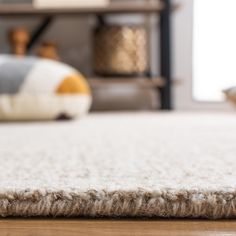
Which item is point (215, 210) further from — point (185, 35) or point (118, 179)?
point (185, 35)

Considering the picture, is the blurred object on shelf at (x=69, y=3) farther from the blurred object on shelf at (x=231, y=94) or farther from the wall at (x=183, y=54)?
the blurred object on shelf at (x=231, y=94)

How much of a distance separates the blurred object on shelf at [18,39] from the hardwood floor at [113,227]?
5.19 ft

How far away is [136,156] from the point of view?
2.03 ft

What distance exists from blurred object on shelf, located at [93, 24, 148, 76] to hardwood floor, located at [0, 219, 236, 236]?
5.03ft

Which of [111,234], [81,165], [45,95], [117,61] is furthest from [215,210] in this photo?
[117,61]

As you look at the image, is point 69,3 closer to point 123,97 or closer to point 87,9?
point 87,9

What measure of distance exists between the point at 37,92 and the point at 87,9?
0.68m

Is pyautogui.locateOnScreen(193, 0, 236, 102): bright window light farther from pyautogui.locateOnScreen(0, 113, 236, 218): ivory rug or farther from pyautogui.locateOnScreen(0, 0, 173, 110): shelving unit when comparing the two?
pyautogui.locateOnScreen(0, 113, 236, 218): ivory rug

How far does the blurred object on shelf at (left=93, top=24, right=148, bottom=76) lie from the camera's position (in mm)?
A: 1855

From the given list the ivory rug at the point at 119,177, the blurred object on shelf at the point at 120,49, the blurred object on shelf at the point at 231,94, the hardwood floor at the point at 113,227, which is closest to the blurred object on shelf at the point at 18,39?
the blurred object on shelf at the point at 120,49

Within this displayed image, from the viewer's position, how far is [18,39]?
73.9 inches

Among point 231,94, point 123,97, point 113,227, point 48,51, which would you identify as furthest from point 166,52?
point 113,227

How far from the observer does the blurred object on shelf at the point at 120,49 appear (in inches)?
73.0

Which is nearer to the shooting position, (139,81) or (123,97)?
(139,81)
